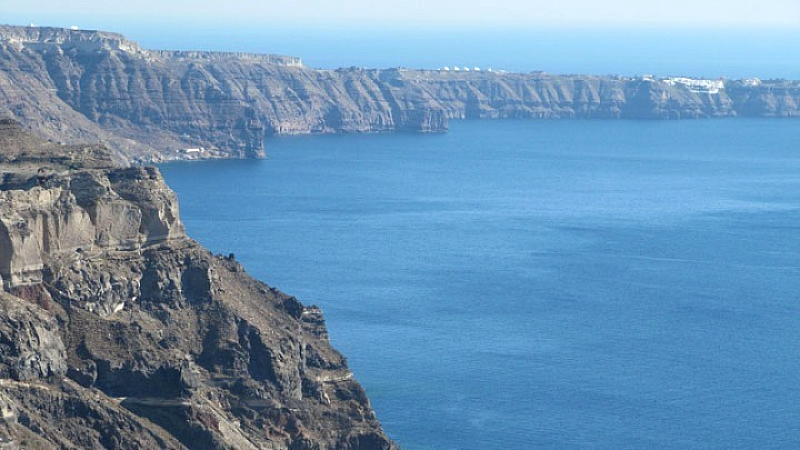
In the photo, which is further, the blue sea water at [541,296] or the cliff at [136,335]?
the blue sea water at [541,296]

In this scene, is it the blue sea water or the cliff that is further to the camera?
the blue sea water

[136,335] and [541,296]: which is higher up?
[136,335]

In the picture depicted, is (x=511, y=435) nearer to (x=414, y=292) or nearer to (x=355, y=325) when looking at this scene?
(x=355, y=325)

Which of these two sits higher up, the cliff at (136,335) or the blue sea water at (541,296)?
the cliff at (136,335)

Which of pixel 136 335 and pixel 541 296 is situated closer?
pixel 136 335

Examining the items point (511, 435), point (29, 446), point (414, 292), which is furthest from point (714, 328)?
point (29, 446)
